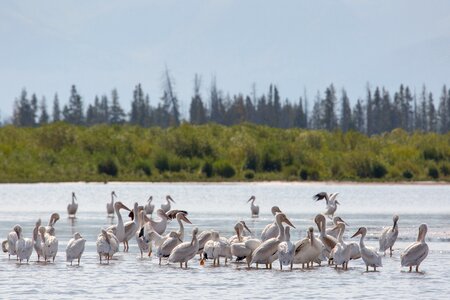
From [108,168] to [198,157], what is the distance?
267 inches

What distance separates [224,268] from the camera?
18688 millimetres

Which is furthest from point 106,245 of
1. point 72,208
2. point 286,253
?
point 72,208

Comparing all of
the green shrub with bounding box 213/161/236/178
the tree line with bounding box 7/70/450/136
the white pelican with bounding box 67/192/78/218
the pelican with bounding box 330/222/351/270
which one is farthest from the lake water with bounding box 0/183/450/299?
the tree line with bounding box 7/70/450/136

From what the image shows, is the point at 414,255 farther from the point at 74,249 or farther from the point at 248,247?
the point at 74,249

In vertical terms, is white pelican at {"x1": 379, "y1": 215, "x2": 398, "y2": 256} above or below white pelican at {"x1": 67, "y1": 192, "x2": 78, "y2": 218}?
below

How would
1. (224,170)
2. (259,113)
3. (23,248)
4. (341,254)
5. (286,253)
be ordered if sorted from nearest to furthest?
(286,253) → (341,254) → (23,248) → (224,170) → (259,113)

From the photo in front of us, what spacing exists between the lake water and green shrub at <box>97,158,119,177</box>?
51.5 feet

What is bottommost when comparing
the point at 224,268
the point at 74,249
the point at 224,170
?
the point at 224,268

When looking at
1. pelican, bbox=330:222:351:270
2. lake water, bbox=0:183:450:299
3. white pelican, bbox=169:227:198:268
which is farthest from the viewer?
white pelican, bbox=169:227:198:268

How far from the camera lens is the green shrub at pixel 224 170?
59.9 metres

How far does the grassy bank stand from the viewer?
5912 centimetres

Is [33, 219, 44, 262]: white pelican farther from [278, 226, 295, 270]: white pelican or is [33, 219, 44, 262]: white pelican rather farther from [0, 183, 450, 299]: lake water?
[278, 226, 295, 270]: white pelican

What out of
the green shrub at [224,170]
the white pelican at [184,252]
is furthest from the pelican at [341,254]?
the green shrub at [224,170]

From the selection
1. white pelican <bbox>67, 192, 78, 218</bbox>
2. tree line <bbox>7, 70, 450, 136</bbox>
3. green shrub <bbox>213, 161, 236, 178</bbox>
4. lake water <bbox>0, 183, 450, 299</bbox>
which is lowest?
lake water <bbox>0, 183, 450, 299</bbox>
